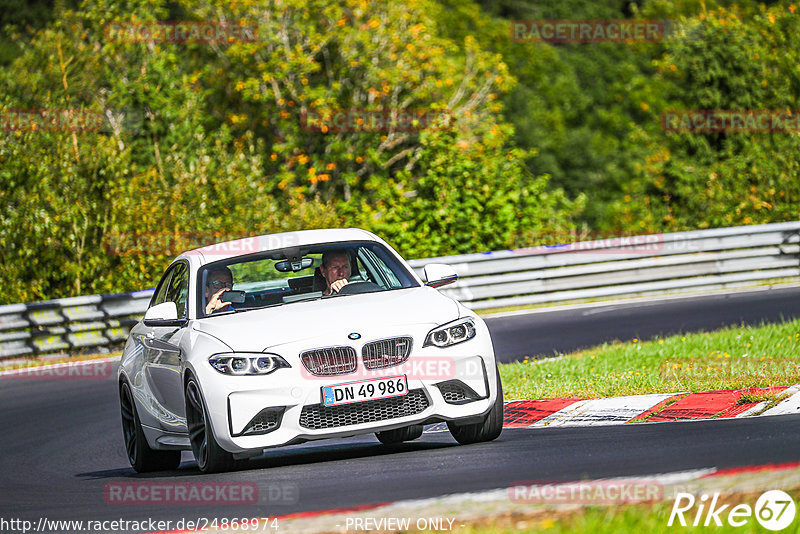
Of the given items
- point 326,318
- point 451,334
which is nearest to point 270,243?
point 326,318

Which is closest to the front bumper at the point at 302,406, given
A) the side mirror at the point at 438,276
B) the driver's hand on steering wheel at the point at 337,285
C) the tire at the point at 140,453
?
the side mirror at the point at 438,276

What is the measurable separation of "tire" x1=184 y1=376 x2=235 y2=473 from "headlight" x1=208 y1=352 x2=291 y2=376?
0.26 metres

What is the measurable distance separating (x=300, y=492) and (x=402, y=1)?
104 feet

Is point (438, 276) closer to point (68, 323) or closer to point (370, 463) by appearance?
point (370, 463)

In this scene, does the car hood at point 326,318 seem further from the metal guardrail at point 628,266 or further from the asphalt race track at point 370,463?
the metal guardrail at point 628,266

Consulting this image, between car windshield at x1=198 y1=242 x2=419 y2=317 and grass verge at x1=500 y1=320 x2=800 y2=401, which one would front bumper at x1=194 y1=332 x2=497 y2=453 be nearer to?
car windshield at x1=198 y1=242 x2=419 y2=317

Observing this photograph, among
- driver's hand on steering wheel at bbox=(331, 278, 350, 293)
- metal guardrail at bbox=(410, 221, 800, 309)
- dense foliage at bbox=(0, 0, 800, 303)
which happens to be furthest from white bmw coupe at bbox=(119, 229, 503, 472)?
dense foliage at bbox=(0, 0, 800, 303)

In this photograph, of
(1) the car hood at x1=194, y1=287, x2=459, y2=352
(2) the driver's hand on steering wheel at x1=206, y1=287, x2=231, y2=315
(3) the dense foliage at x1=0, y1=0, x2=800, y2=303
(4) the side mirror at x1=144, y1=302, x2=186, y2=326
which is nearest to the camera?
(1) the car hood at x1=194, y1=287, x2=459, y2=352

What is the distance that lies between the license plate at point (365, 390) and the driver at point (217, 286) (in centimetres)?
139

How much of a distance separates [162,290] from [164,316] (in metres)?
1.35

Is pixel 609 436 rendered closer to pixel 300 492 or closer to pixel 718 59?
pixel 300 492

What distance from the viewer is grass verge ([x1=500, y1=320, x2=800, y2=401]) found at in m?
10.4

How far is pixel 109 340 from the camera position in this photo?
65.0ft

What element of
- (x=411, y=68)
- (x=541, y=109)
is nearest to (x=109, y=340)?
(x=411, y=68)
